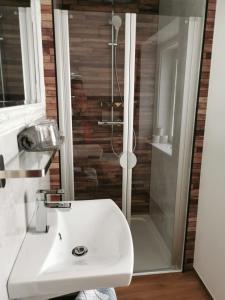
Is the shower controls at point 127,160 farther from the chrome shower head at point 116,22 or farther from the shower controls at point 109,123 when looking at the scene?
the chrome shower head at point 116,22

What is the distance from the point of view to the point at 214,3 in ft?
5.37

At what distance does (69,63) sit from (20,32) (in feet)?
1.86

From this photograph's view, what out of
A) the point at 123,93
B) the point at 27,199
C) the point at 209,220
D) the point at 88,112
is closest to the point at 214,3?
the point at 123,93

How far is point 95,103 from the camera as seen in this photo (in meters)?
2.06

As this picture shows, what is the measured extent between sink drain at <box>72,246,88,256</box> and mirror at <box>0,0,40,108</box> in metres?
0.76

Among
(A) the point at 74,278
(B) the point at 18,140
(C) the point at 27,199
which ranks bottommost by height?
(A) the point at 74,278

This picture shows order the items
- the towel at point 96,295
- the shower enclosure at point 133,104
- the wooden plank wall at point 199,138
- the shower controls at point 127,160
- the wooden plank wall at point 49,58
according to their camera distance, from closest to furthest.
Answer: the towel at point 96,295
the wooden plank wall at point 49,58
the wooden plank wall at point 199,138
the shower enclosure at point 133,104
the shower controls at point 127,160

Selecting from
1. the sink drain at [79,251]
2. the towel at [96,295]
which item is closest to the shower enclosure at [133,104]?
the sink drain at [79,251]

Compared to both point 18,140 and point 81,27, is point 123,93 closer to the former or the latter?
point 81,27

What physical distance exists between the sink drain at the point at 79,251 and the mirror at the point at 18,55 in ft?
2.50

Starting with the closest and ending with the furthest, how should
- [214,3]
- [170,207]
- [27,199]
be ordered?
[27,199] < [214,3] < [170,207]

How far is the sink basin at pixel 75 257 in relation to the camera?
0.82 metres

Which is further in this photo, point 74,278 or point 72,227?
point 72,227

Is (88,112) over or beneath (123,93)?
beneath
